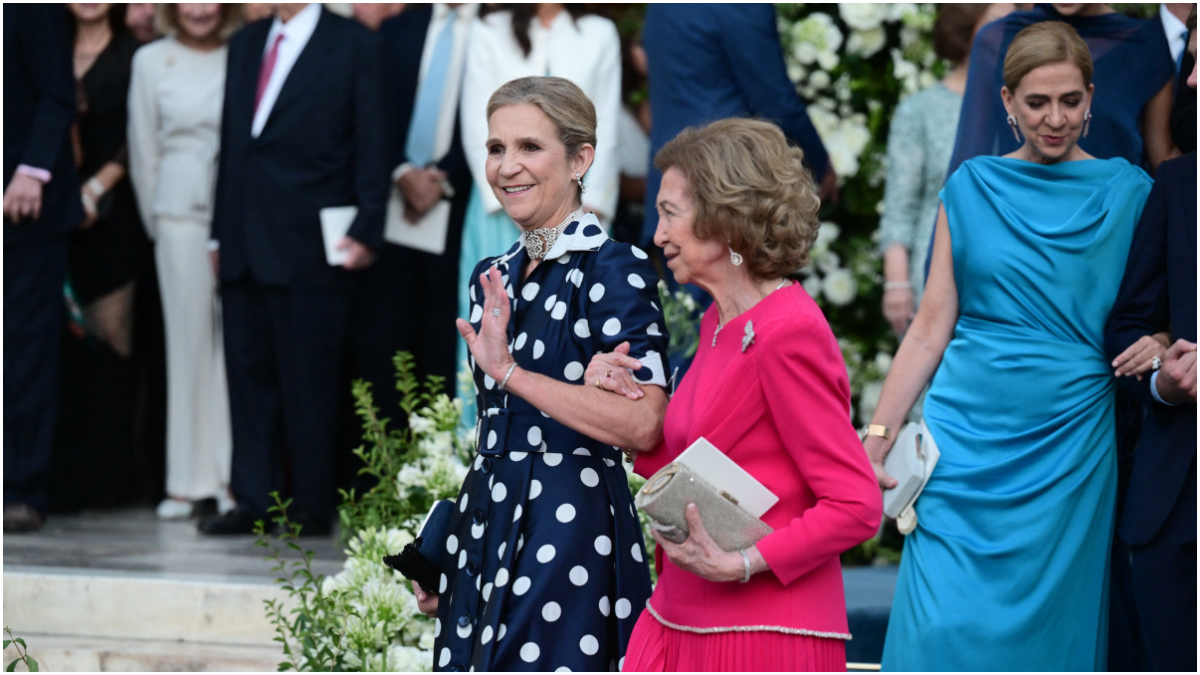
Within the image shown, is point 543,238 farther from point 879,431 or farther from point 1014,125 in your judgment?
point 1014,125

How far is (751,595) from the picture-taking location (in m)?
2.14

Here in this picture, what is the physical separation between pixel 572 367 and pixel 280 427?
137 inches

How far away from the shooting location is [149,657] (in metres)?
4.16

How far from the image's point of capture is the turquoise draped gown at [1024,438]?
311 centimetres

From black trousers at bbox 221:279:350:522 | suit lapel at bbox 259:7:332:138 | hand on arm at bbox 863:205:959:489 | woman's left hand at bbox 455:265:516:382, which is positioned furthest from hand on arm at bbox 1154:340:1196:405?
suit lapel at bbox 259:7:332:138

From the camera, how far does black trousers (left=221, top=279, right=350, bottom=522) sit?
5.40m

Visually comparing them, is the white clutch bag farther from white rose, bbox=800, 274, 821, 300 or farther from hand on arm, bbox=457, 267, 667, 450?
white rose, bbox=800, 274, 821, 300

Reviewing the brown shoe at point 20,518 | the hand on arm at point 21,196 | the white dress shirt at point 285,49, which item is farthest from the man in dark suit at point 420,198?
the brown shoe at point 20,518

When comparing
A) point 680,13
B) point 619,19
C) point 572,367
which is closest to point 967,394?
point 572,367

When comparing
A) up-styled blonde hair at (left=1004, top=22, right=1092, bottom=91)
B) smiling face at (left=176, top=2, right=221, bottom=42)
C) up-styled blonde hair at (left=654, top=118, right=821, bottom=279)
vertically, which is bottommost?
up-styled blonde hair at (left=654, top=118, right=821, bottom=279)

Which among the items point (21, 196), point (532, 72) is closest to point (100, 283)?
point (21, 196)

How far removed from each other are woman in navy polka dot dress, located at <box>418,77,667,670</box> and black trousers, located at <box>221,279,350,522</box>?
2.95 meters

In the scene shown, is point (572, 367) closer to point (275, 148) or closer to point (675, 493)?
point (675, 493)

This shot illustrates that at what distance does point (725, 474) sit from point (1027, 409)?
1427mm
